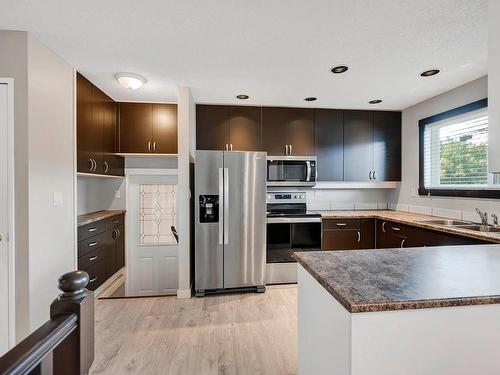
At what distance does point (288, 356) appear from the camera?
6.60 ft

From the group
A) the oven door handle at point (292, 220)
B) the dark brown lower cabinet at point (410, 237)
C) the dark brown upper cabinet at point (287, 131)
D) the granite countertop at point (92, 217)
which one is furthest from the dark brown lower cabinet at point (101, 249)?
the dark brown lower cabinet at point (410, 237)

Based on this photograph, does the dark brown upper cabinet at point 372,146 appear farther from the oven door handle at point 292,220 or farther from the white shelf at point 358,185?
the oven door handle at point 292,220

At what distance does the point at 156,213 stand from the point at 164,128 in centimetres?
135

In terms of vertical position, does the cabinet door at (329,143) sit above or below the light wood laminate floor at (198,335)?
above

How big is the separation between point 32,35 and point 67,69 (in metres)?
0.49

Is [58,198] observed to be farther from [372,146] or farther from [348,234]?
[372,146]

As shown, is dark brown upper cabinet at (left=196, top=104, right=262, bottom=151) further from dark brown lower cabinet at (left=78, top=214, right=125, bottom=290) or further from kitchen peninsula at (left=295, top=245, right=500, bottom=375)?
kitchen peninsula at (left=295, top=245, right=500, bottom=375)

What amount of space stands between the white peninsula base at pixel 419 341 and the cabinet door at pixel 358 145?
3.14 m

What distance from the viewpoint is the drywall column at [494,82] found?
4.27ft

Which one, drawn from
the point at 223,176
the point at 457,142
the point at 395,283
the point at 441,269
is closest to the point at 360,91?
the point at 457,142

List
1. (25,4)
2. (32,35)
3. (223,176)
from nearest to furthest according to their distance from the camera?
(25,4)
(32,35)
(223,176)

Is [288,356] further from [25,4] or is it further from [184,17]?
[25,4]

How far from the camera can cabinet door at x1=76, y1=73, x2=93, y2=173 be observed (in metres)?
2.70

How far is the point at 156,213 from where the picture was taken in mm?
4176
